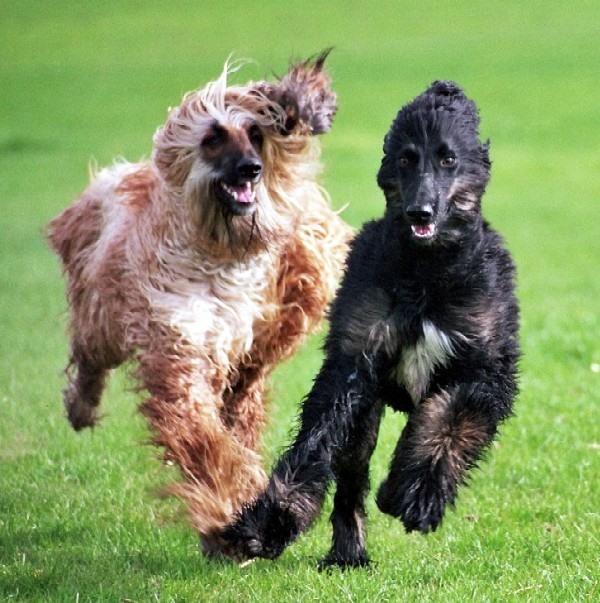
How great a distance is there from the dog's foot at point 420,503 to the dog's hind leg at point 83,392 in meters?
2.58

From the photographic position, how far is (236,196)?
5.45m

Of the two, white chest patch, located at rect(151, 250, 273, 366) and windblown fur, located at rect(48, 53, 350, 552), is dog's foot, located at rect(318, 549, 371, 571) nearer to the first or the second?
windblown fur, located at rect(48, 53, 350, 552)

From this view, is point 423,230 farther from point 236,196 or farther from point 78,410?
point 78,410

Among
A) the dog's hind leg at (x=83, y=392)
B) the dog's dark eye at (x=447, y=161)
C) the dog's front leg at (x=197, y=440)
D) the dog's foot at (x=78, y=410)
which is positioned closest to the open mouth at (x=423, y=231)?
the dog's dark eye at (x=447, y=161)

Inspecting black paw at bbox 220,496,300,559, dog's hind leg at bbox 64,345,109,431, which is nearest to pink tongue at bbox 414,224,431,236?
black paw at bbox 220,496,300,559

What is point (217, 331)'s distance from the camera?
5461 mm

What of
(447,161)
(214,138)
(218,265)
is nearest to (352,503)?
(218,265)

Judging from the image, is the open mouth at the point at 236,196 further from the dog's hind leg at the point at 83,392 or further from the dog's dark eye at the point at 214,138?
the dog's hind leg at the point at 83,392

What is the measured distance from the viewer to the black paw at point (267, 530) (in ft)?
14.4

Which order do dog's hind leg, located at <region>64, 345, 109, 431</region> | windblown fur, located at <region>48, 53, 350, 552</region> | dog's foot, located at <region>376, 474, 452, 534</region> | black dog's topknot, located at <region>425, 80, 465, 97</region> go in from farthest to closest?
dog's hind leg, located at <region>64, 345, 109, 431</region> → windblown fur, located at <region>48, 53, 350, 552</region> → black dog's topknot, located at <region>425, 80, 465, 97</region> → dog's foot, located at <region>376, 474, 452, 534</region>

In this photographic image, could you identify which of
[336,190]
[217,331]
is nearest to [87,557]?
[217,331]

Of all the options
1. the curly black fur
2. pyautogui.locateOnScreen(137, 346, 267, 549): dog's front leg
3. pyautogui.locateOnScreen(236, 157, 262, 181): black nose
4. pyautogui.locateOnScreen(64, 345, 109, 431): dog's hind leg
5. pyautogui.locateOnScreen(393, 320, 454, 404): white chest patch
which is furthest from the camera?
pyautogui.locateOnScreen(64, 345, 109, 431): dog's hind leg

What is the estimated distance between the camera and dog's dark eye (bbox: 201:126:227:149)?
5484 mm

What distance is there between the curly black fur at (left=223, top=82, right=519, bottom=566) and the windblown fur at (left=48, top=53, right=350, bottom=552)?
0.53 meters
